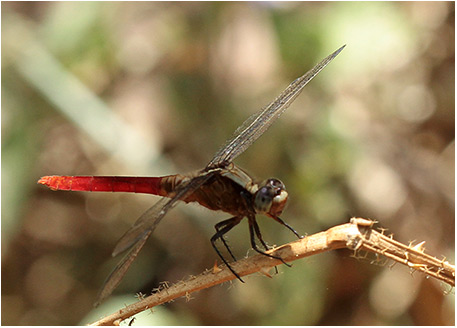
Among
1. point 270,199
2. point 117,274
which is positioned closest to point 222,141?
point 270,199

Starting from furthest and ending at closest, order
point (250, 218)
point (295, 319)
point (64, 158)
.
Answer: point (64, 158) → point (295, 319) → point (250, 218)

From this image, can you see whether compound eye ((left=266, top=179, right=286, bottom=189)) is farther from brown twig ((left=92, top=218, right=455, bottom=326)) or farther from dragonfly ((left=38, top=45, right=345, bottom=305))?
brown twig ((left=92, top=218, right=455, bottom=326))

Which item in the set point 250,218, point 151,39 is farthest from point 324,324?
point 151,39

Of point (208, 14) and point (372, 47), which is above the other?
point (208, 14)

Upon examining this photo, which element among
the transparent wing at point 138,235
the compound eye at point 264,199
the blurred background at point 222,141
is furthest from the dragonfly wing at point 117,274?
the blurred background at point 222,141

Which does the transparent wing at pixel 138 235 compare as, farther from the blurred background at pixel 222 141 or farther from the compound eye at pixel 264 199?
the blurred background at pixel 222 141

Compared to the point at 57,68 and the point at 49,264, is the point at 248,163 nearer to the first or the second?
the point at 57,68

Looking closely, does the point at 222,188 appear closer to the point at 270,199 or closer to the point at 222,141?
the point at 270,199

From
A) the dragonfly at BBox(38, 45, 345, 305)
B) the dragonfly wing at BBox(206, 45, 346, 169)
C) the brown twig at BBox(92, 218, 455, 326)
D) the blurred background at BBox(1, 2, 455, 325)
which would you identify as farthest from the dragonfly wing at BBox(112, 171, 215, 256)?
the blurred background at BBox(1, 2, 455, 325)
